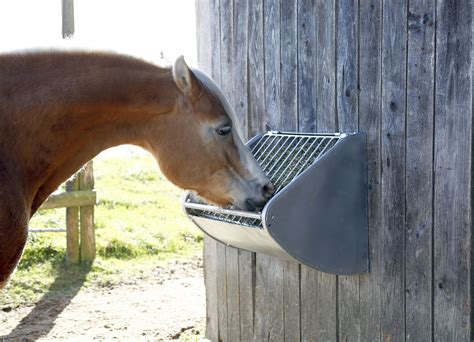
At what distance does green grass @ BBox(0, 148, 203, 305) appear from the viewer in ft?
22.1

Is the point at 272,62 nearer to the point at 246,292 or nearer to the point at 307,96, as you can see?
the point at 307,96

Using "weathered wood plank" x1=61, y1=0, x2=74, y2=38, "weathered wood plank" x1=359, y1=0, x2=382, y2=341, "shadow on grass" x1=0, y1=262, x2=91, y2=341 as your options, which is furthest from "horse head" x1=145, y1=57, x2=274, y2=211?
"weathered wood plank" x1=61, y1=0, x2=74, y2=38

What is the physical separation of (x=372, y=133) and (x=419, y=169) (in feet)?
1.21

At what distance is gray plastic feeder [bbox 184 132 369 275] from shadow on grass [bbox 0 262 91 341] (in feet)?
8.05

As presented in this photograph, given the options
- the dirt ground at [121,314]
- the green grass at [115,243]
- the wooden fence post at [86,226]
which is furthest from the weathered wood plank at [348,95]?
the wooden fence post at [86,226]

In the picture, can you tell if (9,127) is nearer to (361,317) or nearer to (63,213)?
(361,317)

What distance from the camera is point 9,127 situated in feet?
9.98

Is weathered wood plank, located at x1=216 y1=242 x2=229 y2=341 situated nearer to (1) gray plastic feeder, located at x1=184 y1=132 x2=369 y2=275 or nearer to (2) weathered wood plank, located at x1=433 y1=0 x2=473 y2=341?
(1) gray plastic feeder, located at x1=184 y1=132 x2=369 y2=275

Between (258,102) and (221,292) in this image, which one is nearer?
(258,102)

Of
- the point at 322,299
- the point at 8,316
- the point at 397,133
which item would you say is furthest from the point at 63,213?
the point at 397,133

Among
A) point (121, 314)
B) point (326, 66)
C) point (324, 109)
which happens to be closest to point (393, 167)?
point (324, 109)

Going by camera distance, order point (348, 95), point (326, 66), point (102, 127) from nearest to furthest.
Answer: point (102, 127)
point (348, 95)
point (326, 66)

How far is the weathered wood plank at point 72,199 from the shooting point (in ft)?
23.2

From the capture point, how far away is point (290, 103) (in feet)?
13.9
